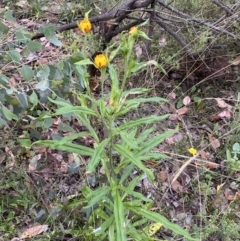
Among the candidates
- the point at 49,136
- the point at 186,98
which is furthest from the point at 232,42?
the point at 49,136

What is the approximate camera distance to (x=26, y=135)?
2512mm

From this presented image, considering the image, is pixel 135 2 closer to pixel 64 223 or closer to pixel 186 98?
pixel 186 98

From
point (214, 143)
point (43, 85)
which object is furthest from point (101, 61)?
point (214, 143)

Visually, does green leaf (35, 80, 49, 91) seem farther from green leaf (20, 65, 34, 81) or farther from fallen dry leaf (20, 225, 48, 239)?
fallen dry leaf (20, 225, 48, 239)

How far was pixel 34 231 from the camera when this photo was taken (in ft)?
7.17

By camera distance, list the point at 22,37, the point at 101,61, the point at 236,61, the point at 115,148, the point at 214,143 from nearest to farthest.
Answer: the point at 101,61 < the point at 115,148 < the point at 22,37 < the point at 214,143 < the point at 236,61

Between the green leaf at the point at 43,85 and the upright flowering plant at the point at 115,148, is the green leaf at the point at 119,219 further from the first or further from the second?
the green leaf at the point at 43,85

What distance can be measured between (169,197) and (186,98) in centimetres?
83

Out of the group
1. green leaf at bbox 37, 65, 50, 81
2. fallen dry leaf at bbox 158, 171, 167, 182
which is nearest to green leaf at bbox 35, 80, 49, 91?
green leaf at bbox 37, 65, 50, 81

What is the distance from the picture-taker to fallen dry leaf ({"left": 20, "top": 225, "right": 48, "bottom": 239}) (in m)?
2.15

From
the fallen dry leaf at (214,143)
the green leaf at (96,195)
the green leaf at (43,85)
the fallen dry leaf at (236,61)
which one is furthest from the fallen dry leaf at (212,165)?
the green leaf at (43,85)

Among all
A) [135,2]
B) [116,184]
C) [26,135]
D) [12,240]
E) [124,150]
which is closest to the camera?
[124,150]

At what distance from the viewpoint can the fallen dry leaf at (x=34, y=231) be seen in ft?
7.07

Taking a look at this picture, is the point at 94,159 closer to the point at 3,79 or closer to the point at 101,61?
the point at 101,61
